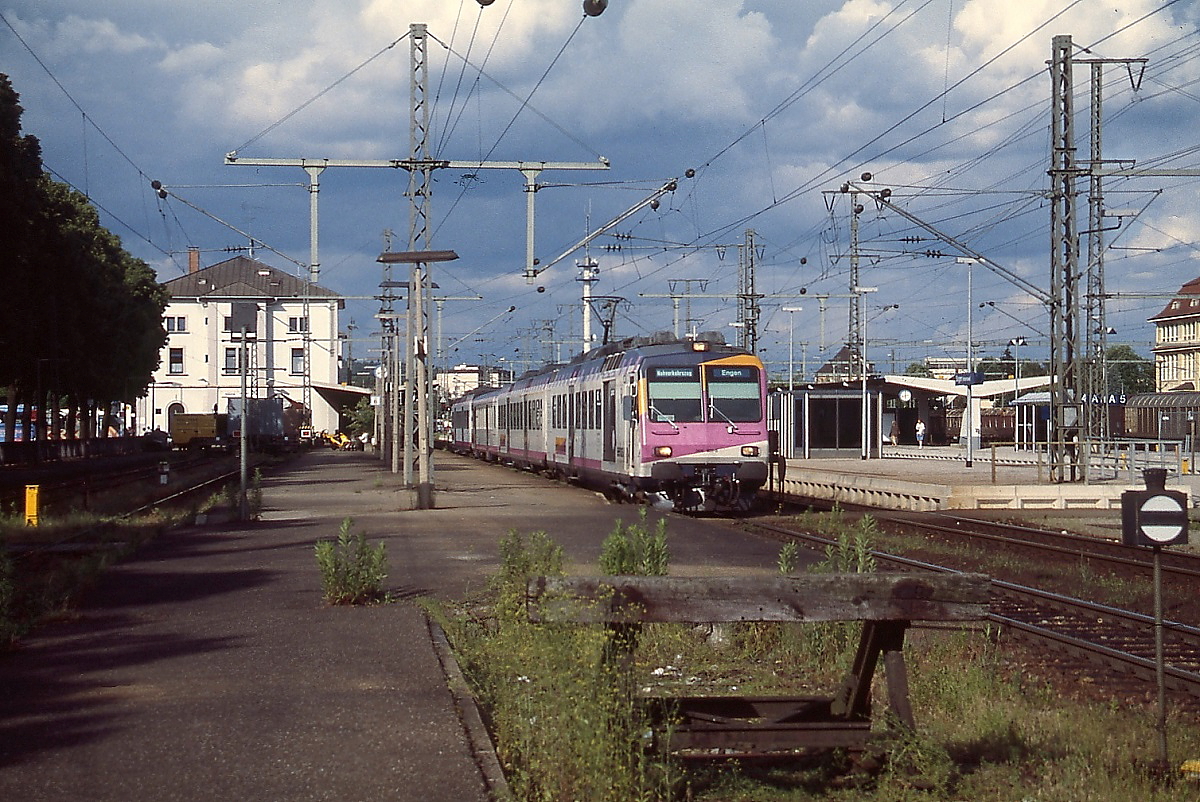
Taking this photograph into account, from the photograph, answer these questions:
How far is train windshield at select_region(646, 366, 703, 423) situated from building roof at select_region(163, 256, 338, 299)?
75.7m

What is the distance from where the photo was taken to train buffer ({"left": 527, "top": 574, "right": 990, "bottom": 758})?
21.0 feet

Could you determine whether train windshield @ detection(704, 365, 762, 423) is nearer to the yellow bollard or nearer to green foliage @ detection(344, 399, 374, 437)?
the yellow bollard

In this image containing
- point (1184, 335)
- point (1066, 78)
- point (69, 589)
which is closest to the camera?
point (69, 589)

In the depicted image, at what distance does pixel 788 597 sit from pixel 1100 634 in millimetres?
6275

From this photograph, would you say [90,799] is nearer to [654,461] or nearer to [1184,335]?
[654,461]

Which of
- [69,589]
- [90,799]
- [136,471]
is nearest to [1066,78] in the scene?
[69,589]

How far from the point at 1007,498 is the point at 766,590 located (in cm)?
2378

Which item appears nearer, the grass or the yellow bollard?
the grass

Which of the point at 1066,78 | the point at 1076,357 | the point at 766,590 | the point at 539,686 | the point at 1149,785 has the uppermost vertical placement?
the point at 1066,78

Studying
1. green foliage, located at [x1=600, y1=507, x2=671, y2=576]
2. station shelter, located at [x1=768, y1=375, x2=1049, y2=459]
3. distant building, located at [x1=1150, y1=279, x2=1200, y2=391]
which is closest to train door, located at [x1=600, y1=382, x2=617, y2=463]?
green foliage, located at [x1=600, y1=507, x2=671, y2=576]

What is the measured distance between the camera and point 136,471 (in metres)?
49.3

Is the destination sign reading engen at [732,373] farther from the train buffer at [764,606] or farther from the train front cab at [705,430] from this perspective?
the train buffer at [764,606]

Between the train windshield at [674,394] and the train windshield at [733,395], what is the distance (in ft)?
0.90

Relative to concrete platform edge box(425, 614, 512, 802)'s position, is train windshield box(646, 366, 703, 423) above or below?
above
